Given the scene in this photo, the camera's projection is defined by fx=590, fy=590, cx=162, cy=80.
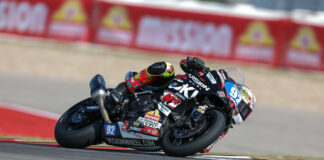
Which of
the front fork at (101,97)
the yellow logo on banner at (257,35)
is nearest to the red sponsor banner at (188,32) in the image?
the yellow logo on banner at (257,35)

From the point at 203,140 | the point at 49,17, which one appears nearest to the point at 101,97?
the point at 203,140

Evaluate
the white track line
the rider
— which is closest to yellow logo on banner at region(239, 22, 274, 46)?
the white track line

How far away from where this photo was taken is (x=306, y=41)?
711 inches

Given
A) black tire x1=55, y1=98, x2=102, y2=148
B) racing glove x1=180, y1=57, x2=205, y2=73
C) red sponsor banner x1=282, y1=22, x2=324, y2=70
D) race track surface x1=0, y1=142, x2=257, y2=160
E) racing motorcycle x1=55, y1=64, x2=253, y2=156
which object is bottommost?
race track surface x1=0, y1=142, x2=257, y2=160

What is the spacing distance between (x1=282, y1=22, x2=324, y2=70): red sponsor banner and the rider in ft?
39.7

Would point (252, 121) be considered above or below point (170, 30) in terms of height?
below

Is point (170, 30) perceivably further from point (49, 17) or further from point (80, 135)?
point (80, 135)

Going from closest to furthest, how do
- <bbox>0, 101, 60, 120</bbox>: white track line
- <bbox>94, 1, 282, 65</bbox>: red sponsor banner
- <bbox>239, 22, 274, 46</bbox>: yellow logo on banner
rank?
<bbox>0, 101, 60, 120</bbox>: white track line < <bbox>239, 22, 274, 46</bbox>: yellow logo on banner < <bbox>94, 1, 282, 65</bbox>: red sponsor banner

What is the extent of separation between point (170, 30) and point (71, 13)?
3640mm

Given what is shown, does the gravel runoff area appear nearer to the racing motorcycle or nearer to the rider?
the rider

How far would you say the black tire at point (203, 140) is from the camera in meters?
5.70

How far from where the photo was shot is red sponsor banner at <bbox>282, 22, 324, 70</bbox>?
18062 millimetres

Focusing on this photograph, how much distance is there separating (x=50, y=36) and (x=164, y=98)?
1538 cm

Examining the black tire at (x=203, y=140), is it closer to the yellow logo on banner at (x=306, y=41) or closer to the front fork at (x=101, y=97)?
the front fork at (x=101, y=97)
